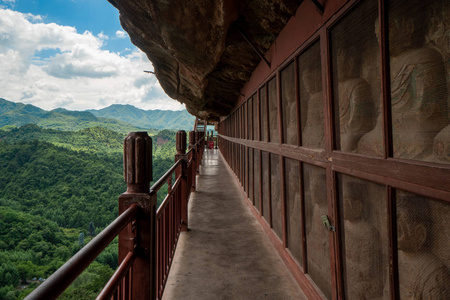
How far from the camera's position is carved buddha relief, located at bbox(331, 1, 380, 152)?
1514mm

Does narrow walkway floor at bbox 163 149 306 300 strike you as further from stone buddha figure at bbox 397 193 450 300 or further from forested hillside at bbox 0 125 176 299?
forested hillside at bbox 0 125 176 299

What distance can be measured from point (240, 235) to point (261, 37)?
9.88 feet

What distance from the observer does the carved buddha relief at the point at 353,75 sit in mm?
1514

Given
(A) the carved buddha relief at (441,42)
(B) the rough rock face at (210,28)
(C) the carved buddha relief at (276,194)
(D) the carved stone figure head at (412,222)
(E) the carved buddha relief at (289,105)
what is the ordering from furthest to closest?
(C) the carved buddha relief at (276,194) < (B) the rough rock face at (210,28) < (E) the carved buddha relief at (289,105) < (D) the carved stone figure head at (412,222) < (A) the carved buddha relief at (441,42)

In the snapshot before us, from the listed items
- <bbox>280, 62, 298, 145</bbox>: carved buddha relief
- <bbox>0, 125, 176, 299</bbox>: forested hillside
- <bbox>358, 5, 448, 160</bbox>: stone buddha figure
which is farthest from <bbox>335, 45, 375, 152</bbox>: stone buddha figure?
<bbox>0, 125, 176, 299</bbox>: forested hillside

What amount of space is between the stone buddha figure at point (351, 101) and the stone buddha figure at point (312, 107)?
0.29 metres

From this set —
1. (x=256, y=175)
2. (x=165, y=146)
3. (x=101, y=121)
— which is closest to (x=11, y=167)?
(x=165, y=146)

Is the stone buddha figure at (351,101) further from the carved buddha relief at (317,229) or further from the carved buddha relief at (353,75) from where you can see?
the carved buddha relief at (317,229)

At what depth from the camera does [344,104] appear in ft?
5.85

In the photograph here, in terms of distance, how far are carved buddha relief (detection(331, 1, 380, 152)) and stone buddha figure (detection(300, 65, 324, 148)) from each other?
256mm

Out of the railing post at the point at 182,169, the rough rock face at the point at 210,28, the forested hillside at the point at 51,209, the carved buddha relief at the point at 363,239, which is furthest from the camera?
the forested hillside at the point at 51,209

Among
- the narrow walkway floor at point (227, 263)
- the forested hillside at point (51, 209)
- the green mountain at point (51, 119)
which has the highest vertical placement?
the green mountain at point (51, 119)

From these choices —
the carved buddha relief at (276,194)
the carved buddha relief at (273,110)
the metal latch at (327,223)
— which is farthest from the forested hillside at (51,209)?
the metal latch at (327,223)

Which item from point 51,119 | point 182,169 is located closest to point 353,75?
point 182,169
